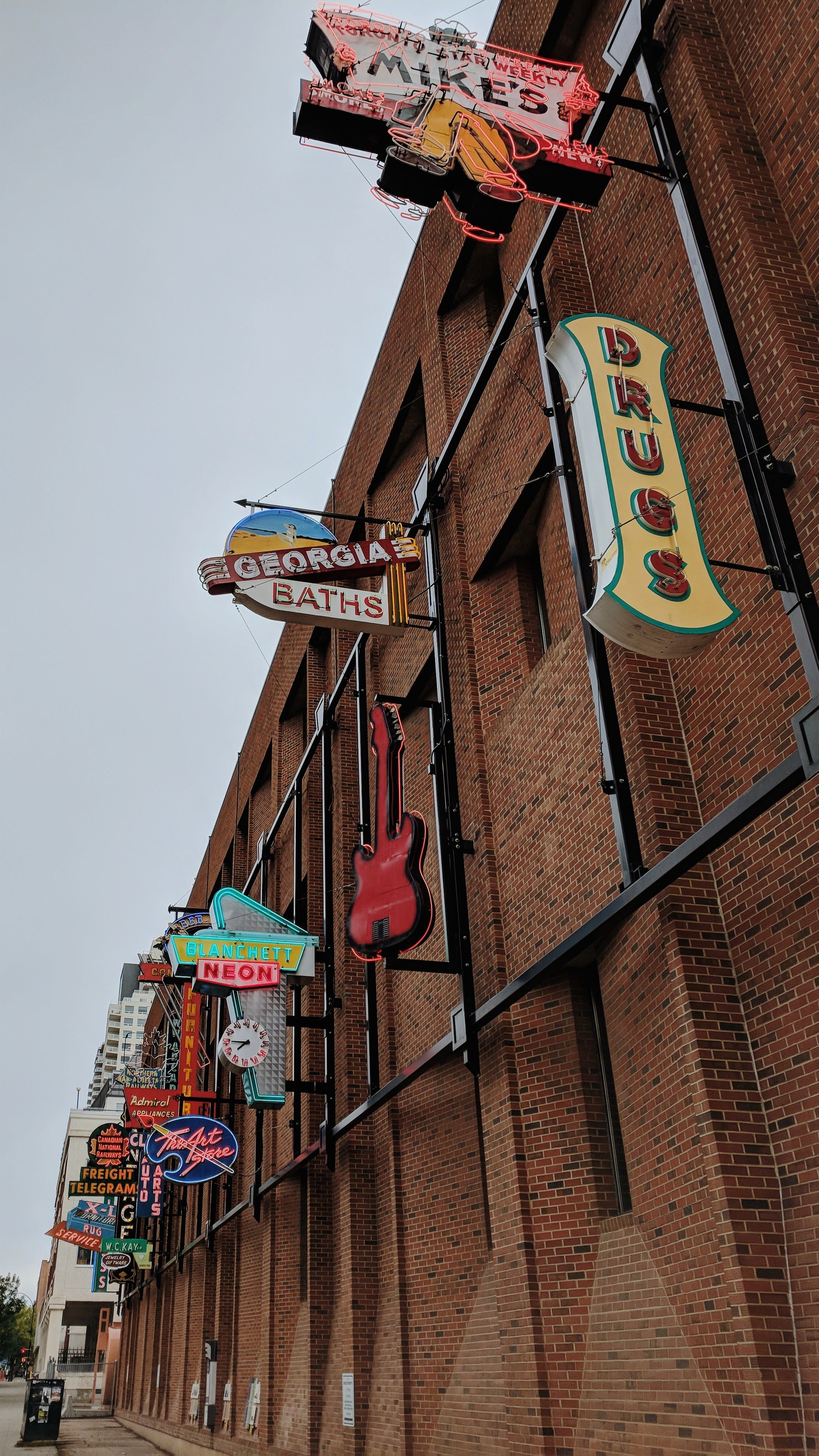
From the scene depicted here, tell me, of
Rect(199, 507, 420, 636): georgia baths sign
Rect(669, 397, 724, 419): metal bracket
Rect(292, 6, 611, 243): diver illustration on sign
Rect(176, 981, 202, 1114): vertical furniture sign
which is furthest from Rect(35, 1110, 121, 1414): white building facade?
Rect(669, 397, 724, 419): metal bracket

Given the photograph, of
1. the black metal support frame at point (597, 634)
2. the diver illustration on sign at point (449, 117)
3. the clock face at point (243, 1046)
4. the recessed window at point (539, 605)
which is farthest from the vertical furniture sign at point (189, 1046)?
the diver illustration on sign at point (449, 117)

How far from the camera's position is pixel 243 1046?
17.0 m

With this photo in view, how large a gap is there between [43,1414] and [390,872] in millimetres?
27428

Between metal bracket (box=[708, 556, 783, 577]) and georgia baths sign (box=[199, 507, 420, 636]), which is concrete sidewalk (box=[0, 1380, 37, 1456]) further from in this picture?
metal bracket (box=[708, 556, 783, 577])

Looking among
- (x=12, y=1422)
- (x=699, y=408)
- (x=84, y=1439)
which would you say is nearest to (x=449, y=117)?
(x=699, y=408)

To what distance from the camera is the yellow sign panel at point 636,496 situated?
283 inches

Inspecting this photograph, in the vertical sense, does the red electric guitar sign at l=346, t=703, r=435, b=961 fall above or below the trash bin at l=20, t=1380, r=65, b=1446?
above

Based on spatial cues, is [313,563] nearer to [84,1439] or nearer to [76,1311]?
[84,1439]

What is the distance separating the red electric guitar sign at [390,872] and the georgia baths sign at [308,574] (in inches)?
46.6

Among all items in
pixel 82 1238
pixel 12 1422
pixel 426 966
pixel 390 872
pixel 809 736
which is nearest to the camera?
pixel 809 736

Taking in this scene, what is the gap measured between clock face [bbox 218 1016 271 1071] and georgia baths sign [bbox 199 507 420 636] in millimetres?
7167

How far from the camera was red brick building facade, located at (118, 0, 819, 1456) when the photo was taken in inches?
286

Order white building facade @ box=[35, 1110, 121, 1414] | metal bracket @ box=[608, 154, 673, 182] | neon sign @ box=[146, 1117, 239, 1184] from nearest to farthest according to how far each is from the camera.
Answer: metal bracket @ box=[608, 154, 673, 182] < neon sign @ box=[146, 1117, 239, 1184] < white building facade @ box=[35, 1110, 121, 1414]

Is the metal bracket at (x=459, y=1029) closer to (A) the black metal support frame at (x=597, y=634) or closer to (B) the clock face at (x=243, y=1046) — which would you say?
Result: (A) the black metal support frame at (x=597, y=634)
